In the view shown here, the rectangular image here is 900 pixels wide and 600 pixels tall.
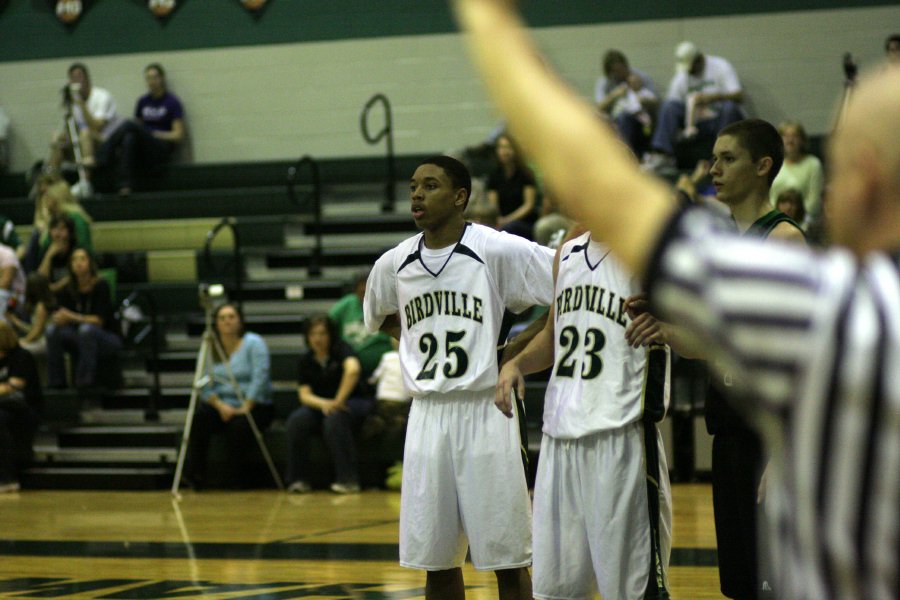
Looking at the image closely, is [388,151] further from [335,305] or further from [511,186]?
[335,305]

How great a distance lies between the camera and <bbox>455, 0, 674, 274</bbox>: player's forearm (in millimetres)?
1492

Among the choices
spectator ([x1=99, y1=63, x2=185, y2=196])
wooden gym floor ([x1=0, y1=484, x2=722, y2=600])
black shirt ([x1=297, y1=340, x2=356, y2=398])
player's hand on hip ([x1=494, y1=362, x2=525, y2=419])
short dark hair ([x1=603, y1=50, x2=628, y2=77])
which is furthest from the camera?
spectator ([x1=99, y1=63, x2=185, y2=196])

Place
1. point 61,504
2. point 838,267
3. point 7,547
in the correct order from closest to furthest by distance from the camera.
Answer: point 838,267, point 7,547, point 61,504

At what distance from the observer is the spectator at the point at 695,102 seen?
42.5ft

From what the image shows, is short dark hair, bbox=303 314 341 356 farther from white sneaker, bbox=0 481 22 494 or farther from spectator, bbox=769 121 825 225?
spectator, bbox=769 121 825 225

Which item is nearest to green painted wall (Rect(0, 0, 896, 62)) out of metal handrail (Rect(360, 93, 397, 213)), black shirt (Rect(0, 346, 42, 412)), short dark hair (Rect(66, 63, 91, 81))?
short dark hair (Rect(66, 63, 91, 81))

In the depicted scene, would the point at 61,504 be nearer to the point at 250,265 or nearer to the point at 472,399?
the point at 250,265

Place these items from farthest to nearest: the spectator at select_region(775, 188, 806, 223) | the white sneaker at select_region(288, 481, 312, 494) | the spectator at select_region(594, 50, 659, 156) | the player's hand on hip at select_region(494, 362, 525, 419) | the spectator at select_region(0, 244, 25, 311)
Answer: the spectator at select_region(594, 50, 659, 156) → the spectator at select_region(0, 244, 25, 311) → the white sneaker at select_region(288, 481, 312, 494) → the spectator at select_region(775, 188, 806, 223) → the player's hand on hip at select_region(494, 362, 525, 419)

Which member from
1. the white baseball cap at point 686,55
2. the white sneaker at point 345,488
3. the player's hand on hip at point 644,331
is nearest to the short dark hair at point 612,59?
the white baseball cap at point 686,55

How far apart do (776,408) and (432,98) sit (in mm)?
14140

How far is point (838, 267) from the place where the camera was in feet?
4.63

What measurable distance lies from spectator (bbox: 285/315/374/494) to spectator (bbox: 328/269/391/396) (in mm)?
206

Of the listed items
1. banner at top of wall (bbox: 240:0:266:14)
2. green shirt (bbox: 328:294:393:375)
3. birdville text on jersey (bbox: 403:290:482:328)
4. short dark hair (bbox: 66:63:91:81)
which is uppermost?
banner at top of wall (bbox: 240:0:266:14)

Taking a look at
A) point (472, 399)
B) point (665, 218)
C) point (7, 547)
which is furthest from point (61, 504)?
point (665, 218)
